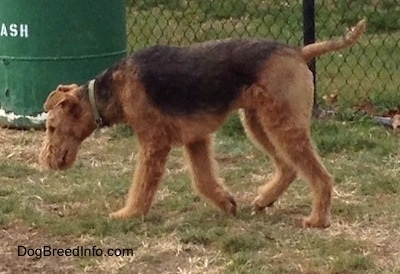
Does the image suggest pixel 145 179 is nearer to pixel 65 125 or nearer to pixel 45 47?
pixel 65 125

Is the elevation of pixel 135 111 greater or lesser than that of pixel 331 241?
greater

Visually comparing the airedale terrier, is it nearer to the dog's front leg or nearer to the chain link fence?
the dog's front leg

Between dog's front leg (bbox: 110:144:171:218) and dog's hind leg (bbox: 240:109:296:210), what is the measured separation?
52cm

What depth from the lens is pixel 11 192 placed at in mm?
6051

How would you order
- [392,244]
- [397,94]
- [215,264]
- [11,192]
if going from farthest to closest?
[397,94] → [11,192] → [392,244] → [215,264]

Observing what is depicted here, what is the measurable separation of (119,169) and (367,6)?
6.45 m

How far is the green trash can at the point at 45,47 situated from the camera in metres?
7.54

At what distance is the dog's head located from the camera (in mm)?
5523

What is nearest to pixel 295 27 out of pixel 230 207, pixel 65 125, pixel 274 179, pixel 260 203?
pixel 274 179

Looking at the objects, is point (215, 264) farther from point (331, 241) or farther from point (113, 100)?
point (113, 100)

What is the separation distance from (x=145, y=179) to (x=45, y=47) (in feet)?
7.92

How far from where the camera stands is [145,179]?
17.9 feet

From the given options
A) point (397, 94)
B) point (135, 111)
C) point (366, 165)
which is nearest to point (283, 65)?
point (135, 111)

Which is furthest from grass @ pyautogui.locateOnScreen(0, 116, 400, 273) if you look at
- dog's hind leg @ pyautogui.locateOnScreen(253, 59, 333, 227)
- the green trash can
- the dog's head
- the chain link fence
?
the chain link fence
